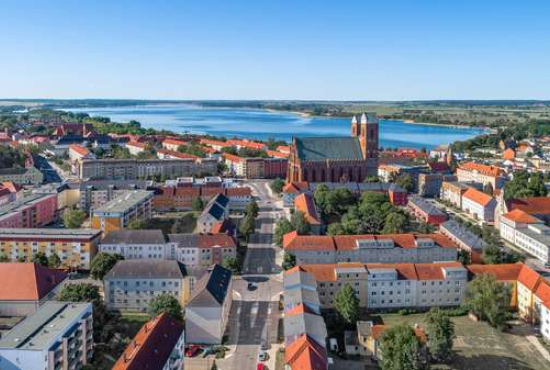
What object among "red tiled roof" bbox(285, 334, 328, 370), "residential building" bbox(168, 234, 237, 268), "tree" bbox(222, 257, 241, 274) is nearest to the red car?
"red tiled roof" bbox(285, 334, 328, 370)

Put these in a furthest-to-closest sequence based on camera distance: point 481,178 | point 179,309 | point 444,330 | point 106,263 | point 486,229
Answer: point 481,178, point 486,229, point 106,263, point 179,309, point 444,330

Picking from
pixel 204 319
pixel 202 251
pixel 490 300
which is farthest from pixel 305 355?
pixel 202 251

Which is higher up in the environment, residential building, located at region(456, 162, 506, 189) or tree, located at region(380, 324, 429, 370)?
residential building, located at region(456, 162, 506, 189)

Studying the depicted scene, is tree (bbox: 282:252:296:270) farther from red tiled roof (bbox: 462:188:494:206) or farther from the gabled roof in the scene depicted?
red tiled roof (bbox: 462:188:494:206)

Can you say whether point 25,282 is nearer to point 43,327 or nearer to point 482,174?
point 43,327

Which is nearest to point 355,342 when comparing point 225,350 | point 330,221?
point 225,350

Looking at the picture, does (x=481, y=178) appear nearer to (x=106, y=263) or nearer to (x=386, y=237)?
(x=386, y=237)

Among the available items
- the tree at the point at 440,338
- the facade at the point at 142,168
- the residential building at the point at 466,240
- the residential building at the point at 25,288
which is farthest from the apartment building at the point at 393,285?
the facade at the point at 142,168
